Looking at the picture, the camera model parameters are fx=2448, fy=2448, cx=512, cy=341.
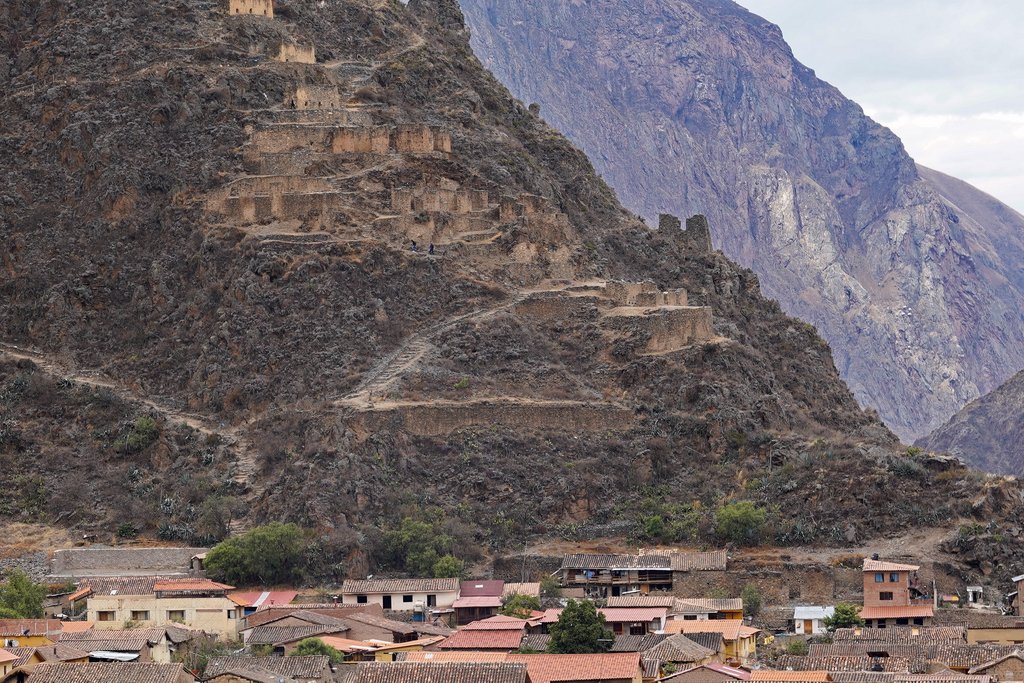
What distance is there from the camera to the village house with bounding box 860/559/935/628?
304ft

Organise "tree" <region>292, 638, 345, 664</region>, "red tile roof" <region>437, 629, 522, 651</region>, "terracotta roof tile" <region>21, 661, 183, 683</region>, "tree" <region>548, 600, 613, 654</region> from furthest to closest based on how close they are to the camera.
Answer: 1. "red tile roof" <region>437, 629, 522, 651</region>
2. "tree" <region>548, 600, 613, 654</region>
3. "tree" <region>292, 638, 345, 664</region>
4. "terracotta roof tile" <region>21, 661, 183, 683</region>

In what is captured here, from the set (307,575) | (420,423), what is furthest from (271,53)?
(307,575)

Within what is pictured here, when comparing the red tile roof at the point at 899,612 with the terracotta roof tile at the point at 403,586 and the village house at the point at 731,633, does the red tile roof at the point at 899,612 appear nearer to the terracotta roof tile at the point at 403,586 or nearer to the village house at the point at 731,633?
the village house at the point at 731,633

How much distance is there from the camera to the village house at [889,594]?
9256 centimetres

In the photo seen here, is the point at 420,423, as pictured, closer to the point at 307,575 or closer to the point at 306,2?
the point at 307,575

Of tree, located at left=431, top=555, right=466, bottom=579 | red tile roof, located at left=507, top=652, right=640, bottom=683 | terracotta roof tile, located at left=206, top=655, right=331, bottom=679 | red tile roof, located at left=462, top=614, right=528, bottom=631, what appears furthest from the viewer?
tree, located at left=431, top=555, right=466, bottom=579

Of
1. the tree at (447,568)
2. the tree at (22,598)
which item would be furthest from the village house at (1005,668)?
the tree at (22,598)

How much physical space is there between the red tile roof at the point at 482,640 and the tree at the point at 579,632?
1.42 metres

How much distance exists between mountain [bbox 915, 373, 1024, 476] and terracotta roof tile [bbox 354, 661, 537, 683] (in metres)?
112

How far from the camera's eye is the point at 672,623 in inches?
3465

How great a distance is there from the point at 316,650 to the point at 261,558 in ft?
50.2

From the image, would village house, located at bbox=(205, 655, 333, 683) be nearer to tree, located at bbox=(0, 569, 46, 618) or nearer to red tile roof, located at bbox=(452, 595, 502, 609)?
tree, located at bbox=(0, 569, 46, 618)

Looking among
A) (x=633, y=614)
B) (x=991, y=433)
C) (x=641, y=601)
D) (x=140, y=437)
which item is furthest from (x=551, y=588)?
(x=991, y=433)

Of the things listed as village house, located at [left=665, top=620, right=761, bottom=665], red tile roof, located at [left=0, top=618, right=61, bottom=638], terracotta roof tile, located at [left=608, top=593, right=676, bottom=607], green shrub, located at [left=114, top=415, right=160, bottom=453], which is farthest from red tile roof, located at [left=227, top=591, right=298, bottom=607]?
village house, located at [left=665, top=620, right=761, bottom=665]
